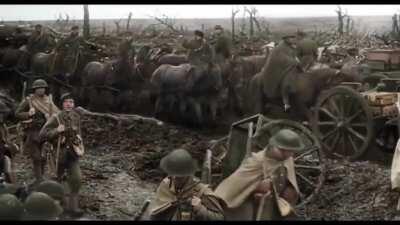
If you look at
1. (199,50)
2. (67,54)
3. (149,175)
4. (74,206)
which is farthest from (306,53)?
(67,54)

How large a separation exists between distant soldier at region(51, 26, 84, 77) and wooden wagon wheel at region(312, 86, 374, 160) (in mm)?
4677

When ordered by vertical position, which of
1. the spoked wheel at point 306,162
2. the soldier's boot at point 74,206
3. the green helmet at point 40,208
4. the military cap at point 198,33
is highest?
the military cap at point 198,33

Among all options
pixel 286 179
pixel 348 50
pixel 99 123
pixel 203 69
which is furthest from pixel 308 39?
pixel 286 179

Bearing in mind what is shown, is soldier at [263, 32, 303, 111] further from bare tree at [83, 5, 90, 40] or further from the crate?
bare tree at [83, 5, 90, 40]

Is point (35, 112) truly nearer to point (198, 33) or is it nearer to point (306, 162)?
point (306, 162)

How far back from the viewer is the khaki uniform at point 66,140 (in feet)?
24.2

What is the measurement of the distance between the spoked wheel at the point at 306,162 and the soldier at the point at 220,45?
3040mm

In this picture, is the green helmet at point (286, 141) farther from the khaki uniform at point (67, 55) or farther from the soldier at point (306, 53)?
the khaki uniform at point (67, 55)

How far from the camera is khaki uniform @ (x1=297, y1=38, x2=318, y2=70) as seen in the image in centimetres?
950

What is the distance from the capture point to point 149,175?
8.83 meters

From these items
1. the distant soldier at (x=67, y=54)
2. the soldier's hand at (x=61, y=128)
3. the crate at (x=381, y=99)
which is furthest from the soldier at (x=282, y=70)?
the distant soldier at (x=67, y=54)

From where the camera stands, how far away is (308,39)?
10.3 metres

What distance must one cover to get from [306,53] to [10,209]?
5878mm

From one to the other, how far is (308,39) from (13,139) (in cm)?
421
